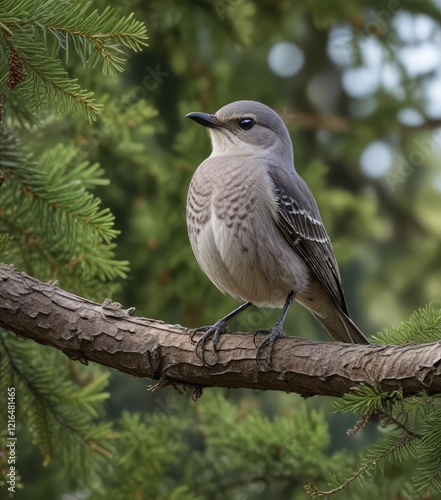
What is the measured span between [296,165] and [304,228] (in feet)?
5.12

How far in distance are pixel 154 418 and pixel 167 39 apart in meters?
2.80

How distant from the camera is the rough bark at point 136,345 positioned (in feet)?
Answer: 11.2

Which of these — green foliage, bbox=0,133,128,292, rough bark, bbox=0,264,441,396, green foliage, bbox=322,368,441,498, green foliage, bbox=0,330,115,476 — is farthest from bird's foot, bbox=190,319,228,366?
green foliage, bbox=0,330,115,476

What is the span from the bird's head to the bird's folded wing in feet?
0.74

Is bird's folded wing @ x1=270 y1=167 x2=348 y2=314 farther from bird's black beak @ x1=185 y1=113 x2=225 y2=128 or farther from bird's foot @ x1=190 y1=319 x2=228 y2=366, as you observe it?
bird's foot @ x1=190 y1=319 x2=228 y2=366

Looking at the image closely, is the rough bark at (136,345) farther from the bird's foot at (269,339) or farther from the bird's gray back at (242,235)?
the bird's gray back at (242,235)

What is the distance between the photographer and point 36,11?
3.02 metres

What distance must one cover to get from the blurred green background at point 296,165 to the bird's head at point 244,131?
394 mm

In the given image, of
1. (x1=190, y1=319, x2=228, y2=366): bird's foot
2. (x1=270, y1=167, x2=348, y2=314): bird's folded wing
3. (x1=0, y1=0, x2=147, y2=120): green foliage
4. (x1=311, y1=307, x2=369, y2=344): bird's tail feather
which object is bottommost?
(x1=311, y1=307, x2=369, y2=344): bird's tail feather

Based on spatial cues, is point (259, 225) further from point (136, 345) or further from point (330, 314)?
point (136, 345)

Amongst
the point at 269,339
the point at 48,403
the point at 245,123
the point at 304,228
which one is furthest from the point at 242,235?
the point at 48,403

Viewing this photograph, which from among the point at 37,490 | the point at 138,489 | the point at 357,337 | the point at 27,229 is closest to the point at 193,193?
the point at 27,229

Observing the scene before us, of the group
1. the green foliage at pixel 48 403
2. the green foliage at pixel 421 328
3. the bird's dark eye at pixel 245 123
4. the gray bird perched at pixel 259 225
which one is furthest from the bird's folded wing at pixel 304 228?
the green foliage at pixel 48 403

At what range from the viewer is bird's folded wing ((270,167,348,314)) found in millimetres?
4418
